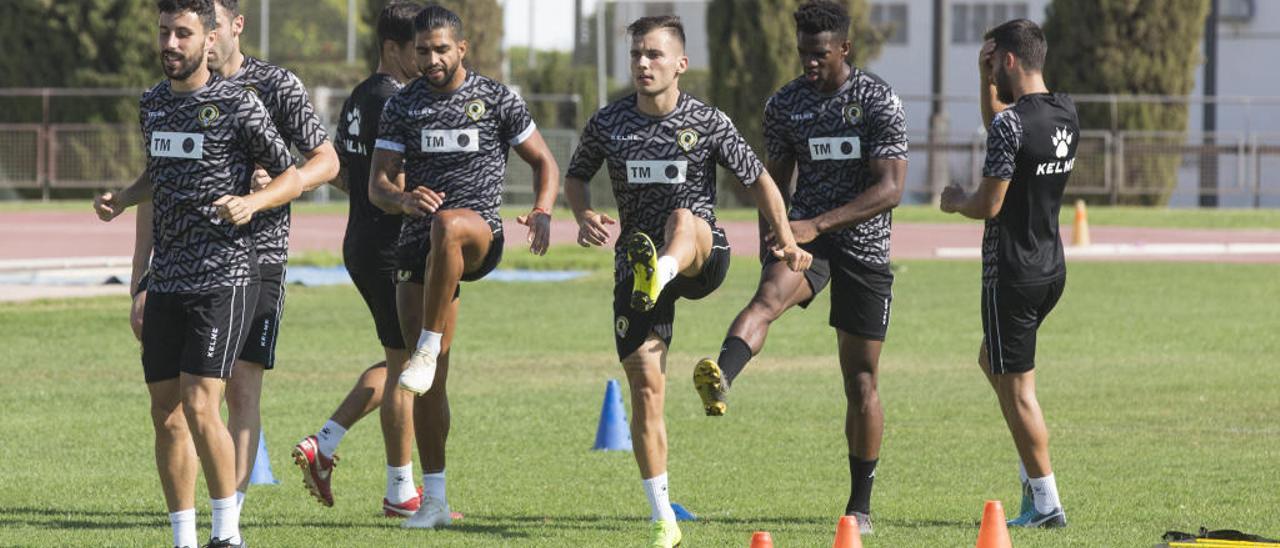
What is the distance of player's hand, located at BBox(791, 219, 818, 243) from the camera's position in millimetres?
8383

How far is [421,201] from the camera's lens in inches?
325

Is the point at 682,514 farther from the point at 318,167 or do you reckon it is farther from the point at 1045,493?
the point at 318,167

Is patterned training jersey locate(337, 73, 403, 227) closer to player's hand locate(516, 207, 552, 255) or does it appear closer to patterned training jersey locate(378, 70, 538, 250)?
patterned training jersey locate(378, 70, 538, 250)

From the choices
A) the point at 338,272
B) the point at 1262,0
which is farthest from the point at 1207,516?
the point at 1262,0

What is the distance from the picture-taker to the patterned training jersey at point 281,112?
7.86 meters

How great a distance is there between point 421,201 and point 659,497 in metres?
1.51

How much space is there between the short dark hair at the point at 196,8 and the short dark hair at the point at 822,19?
2.44 m

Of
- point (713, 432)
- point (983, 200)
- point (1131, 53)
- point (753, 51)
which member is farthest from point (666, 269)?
point (1131, 53)

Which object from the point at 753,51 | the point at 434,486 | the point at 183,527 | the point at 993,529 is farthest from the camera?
the point at 753,51

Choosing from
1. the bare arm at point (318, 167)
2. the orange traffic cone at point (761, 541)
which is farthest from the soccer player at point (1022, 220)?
the bare arm at point (318, 167)

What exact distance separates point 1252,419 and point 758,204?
17.3 feet

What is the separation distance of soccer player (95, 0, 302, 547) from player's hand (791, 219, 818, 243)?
6.86ft

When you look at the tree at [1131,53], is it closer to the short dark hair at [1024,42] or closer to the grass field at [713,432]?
the grass field at [713,432]

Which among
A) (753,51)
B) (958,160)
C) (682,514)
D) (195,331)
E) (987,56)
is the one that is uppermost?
(753,51)
